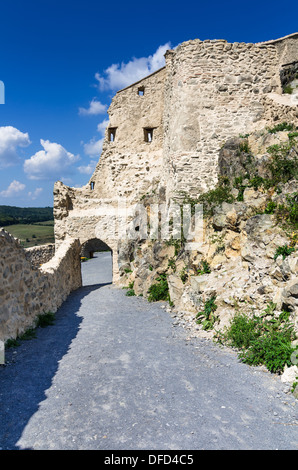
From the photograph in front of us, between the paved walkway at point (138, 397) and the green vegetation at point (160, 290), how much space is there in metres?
3.67

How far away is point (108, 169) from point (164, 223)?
7.13m

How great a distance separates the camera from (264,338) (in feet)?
19.4

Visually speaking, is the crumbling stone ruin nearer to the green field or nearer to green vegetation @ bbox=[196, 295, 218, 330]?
green vegetation @ bbox=[196, 295, 218, 330]

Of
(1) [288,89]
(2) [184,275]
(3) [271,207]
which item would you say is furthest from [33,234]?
(3) [271,207]

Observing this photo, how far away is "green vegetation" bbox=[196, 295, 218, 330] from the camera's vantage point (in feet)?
25.5

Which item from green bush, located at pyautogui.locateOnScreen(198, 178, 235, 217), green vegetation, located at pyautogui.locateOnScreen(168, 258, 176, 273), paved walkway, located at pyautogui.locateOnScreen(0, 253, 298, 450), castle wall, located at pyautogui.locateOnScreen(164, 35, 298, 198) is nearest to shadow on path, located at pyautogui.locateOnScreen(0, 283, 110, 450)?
paved walkway, located at pyautogui.locateOnScreen(0, 253, 298, 450)

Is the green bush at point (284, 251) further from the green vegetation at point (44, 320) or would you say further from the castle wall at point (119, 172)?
the castle wall at point (119, 172)

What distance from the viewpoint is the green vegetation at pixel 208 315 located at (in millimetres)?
7762

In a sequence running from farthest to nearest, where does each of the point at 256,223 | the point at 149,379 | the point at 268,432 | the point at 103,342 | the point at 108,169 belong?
the point at 108,169
the point at 256,223
the point at 103,342
the point at 149,379
the point at 268,432

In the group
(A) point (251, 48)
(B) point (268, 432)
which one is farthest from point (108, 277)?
(B) point (268, 432)

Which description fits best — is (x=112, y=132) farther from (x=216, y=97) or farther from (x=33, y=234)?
(x=33, y=234)

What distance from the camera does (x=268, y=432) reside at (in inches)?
153

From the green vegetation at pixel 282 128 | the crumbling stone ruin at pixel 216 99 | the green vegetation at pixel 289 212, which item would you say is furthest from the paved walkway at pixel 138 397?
the green vegetation at pixel 282 128

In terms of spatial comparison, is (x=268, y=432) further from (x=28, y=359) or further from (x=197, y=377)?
(x=28, y=359)
